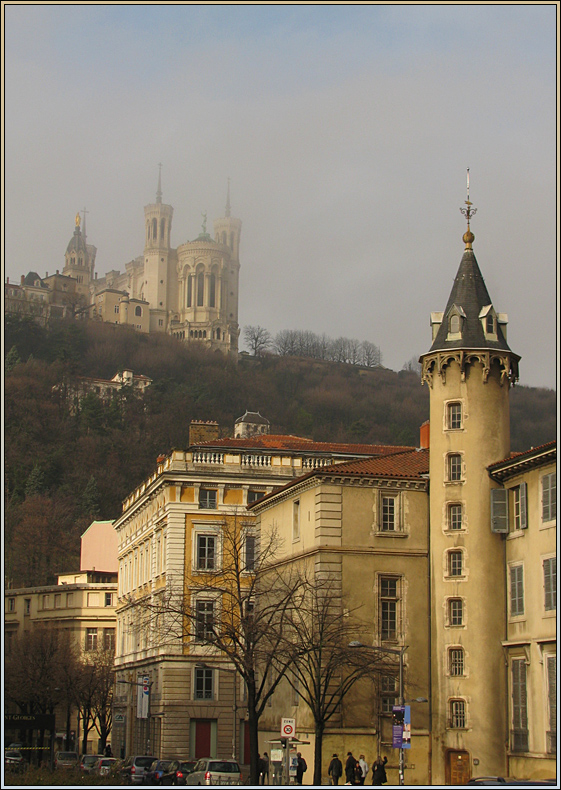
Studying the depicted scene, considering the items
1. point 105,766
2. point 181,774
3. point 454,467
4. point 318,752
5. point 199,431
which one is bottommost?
point 105,766

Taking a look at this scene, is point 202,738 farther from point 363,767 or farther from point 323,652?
point 363,767

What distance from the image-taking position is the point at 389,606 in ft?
168

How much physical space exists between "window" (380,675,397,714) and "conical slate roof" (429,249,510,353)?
45.3 feet

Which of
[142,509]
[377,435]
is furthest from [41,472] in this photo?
[142,509]

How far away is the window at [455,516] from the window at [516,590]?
3.04 metres

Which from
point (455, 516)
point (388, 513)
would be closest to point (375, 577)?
point (388, 513)

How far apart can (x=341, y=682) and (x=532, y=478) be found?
11.2 m

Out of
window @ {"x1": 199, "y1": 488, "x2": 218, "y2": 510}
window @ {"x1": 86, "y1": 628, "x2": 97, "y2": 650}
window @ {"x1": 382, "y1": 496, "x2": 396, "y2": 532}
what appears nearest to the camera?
window @ {"x1": 382, "y1": 496, "x2": 396, "y2": 532}

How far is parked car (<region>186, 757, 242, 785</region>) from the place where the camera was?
4178 centimetres

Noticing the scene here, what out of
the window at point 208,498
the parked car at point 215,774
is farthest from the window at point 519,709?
the window at point 208,498

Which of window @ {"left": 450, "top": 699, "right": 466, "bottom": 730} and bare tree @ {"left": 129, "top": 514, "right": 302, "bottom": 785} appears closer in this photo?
bare tree @ {"left": 129, "top": 514, "right": 302, "bottom": 785}

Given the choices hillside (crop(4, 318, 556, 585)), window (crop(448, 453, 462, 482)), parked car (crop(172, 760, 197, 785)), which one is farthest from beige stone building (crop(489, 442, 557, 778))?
hillside (crop(4, 318, 556, 585))

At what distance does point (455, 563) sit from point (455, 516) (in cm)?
192

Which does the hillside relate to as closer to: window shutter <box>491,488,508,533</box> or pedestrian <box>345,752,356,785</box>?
window shutter <box>491,488,508,533</box>
